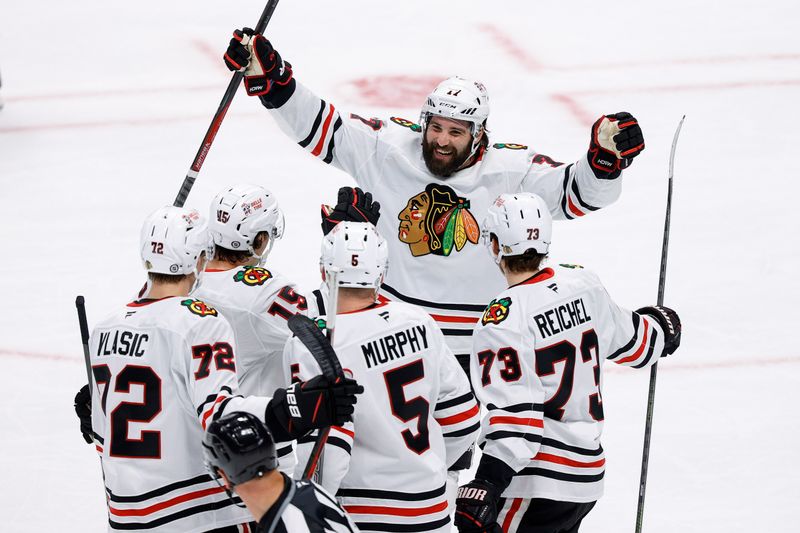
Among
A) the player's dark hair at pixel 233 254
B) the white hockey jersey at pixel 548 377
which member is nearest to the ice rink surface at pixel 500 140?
the white hockey jersey at pixel 548 377

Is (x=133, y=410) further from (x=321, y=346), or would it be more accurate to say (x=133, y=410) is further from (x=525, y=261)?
(x=525, y=261)

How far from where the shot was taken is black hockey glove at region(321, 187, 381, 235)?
3.79 m

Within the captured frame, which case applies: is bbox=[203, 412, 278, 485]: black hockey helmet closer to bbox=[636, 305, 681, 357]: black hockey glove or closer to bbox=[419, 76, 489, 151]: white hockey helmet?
bbox=[636, 305, 681, 357]: black hockey glove

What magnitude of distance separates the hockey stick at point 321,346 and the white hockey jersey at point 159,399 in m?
0.17

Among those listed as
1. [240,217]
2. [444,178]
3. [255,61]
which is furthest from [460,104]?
[240,217]

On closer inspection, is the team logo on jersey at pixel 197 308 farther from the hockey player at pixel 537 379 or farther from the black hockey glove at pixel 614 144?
the black hockey glove at pixel 614 144

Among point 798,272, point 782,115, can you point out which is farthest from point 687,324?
point 782,115

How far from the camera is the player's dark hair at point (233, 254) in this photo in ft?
11.7

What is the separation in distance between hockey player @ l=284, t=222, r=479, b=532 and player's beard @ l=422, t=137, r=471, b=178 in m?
0.94

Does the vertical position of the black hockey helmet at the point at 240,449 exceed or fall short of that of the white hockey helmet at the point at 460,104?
it falls short

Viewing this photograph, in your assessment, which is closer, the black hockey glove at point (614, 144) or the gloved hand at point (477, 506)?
the gloved hand at point (477, 506)

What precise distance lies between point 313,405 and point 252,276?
2.65 feet

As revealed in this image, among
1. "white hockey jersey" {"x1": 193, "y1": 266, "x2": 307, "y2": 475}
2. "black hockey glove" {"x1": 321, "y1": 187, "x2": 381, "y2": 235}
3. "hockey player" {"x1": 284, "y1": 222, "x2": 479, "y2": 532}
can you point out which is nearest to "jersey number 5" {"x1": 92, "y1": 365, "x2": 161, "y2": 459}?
"hockey player" {"x1": 284, "y1": 222, "x2": 479, "y2": 532}

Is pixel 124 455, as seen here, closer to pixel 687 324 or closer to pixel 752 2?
pixel 687 324
